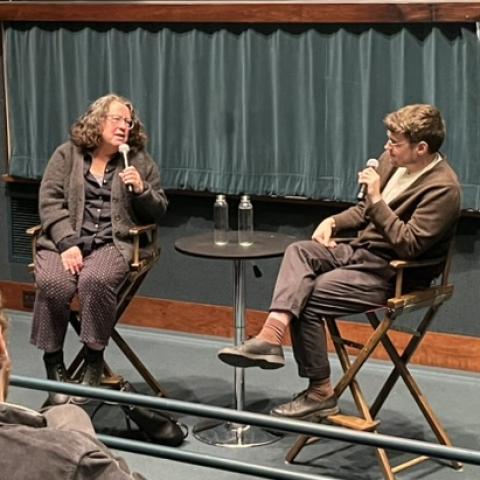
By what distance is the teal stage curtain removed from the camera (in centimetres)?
434

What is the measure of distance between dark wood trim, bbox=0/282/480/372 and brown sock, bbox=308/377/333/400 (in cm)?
114

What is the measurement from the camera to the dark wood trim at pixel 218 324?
14.9 feet

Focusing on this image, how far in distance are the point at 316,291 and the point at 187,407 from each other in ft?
5.20

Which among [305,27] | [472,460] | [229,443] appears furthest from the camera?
[305,27]

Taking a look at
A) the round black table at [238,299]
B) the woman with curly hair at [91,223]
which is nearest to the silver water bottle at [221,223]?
the round black table at [238,299]

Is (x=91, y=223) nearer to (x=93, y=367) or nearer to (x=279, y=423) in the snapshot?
(x=93, y=367)

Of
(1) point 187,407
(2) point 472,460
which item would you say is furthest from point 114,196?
(2) point 472,460

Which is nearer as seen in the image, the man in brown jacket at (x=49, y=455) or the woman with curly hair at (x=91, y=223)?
the man in brown jacket at (x=49, y=455)

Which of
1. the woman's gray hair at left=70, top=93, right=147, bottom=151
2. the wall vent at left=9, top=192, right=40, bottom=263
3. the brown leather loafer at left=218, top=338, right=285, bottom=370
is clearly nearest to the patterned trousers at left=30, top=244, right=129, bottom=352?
the woman's gray hair at left=70, top=93, right=147, bottom=151

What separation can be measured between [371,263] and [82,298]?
3.45ft

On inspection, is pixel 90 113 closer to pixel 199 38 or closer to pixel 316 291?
pixel 199 38

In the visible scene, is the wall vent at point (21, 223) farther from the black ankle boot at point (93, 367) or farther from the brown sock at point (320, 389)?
the brown sock at point (320, 389)

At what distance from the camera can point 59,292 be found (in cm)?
388

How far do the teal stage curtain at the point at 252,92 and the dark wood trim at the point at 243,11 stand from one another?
0.05 m
